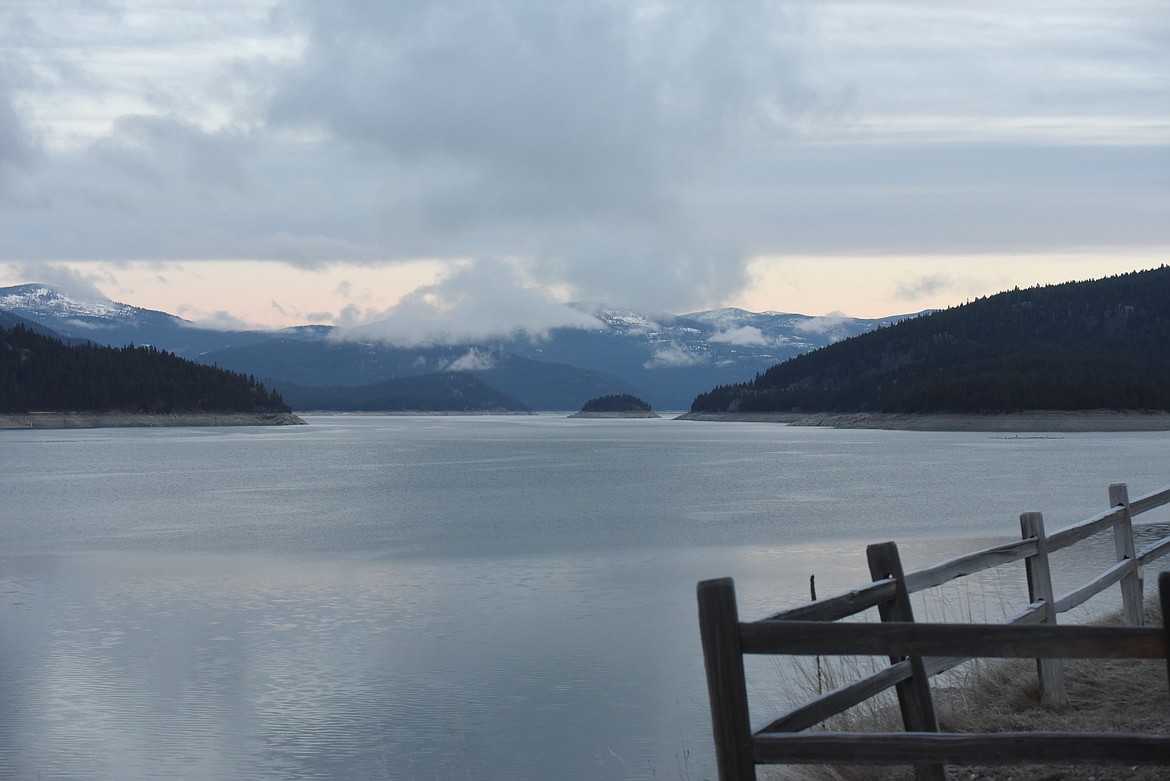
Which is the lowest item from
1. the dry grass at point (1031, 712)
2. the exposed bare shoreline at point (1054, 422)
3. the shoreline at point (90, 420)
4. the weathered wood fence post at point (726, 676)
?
the exposed bare shoreline at point (1054, 422)

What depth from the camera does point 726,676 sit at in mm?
5438

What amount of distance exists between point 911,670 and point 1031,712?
2955 millimetres

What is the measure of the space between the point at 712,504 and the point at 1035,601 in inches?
1471

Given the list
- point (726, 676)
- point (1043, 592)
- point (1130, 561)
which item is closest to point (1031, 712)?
point (1043, 592)

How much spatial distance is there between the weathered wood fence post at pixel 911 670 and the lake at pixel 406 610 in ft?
13.3

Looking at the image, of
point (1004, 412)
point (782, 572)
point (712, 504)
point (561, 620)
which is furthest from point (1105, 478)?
point (1004, 412)

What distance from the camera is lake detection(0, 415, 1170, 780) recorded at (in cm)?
1233

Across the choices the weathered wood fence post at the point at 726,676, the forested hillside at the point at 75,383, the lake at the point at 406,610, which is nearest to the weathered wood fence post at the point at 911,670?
the weathered wood fence post at the point at 726,676

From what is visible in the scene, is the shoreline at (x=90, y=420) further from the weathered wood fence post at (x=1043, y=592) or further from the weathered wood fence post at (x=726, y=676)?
the weathered wood fence post at (x=726, y=676)

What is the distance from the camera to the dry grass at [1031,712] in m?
7.86

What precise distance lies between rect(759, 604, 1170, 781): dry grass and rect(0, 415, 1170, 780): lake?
7.99 ft

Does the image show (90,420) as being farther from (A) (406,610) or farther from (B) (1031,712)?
(B) (1031,712)

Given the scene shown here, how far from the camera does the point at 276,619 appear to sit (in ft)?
65.2

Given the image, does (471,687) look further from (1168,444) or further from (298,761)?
(1168,444)
